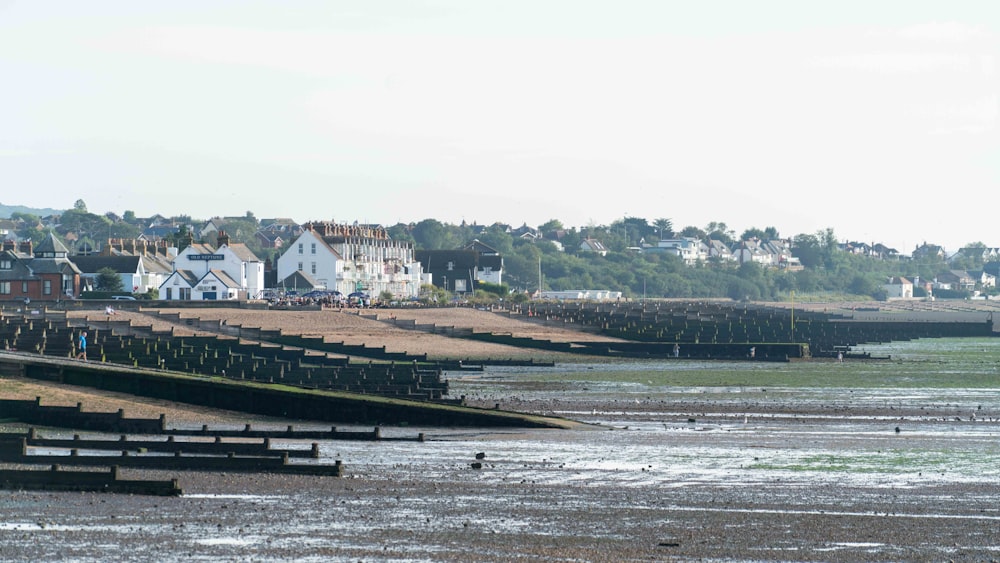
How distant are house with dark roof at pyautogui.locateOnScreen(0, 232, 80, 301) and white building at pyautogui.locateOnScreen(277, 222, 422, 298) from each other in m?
33.6

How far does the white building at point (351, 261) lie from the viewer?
16050cm

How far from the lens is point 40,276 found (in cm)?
12550

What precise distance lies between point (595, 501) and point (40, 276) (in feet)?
345

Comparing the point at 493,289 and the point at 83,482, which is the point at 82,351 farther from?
A: the point at 493,289

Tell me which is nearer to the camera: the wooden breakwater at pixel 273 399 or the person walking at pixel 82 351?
the wooden breakwater at pixel 273 399

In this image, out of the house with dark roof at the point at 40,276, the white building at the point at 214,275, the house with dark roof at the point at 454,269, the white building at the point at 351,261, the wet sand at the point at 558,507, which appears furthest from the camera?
the house with dark roof at the point at 454,269

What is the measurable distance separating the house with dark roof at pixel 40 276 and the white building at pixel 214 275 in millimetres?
8244

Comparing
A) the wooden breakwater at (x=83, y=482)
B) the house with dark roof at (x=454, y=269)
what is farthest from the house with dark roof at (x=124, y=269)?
the wooden breakwater at (x=83, y=482)

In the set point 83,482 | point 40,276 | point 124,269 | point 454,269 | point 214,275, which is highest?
point 454,269

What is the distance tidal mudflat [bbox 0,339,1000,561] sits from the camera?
2283 centimetres

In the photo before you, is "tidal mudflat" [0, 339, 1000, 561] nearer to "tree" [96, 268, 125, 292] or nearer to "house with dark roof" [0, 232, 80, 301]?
"house with dark roof" [0, 232, 80, 301]

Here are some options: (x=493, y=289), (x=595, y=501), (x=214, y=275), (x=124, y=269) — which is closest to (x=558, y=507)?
(x=595, y=501)

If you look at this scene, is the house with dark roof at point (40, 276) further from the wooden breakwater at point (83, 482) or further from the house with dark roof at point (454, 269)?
the wooden breakwater at point (83, 482)

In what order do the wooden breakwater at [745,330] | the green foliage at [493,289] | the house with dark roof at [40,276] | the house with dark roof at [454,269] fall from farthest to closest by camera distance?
the house with dark roof at [454,269] → the green foliage at [493,289] → the house with dark roof at [40,276] → the wooden breakwater at [745,330]
